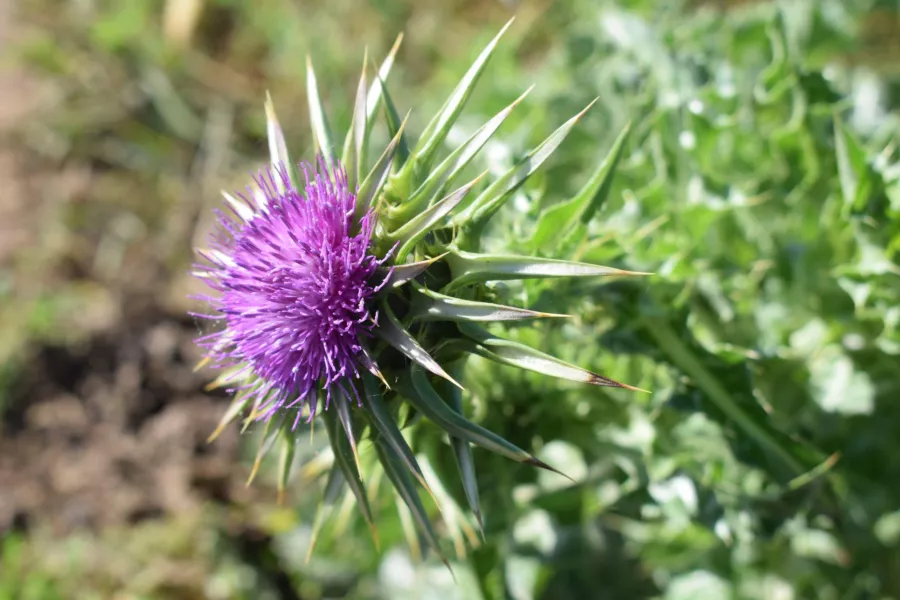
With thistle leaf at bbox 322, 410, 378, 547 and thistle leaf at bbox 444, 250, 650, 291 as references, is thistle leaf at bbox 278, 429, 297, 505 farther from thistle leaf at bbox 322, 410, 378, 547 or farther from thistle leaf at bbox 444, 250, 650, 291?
thistle leaf at bbox 444, 250, 650, 291

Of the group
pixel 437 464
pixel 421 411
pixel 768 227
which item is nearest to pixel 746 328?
pixel 768 227

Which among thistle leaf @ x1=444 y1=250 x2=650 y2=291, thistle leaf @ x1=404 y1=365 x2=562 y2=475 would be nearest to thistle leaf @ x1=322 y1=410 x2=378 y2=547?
thistle leaf @ x1=404 y1=365 x2=562 y2=475

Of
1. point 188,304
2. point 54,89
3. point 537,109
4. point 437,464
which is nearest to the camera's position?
point 437,464

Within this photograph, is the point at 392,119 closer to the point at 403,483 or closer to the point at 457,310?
the point at 457,310

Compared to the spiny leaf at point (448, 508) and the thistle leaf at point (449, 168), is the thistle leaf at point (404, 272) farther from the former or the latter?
the spiny leaf at point (448, 508)

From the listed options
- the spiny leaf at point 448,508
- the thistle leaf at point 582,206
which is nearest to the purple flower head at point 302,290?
the spiny leaf at point 448,508

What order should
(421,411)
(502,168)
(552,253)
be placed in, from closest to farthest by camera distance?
(421,411)
(552,253)
(502,168)

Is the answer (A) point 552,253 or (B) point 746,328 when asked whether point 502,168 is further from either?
(B) point 746,328

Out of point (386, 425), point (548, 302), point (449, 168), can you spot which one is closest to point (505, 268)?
point (449, 168)
